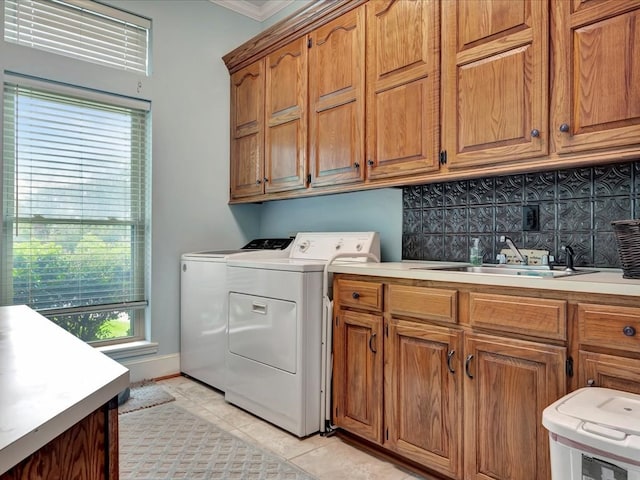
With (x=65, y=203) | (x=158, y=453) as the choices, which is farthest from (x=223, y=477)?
(x=65, y=203)

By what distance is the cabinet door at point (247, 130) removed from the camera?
326cm

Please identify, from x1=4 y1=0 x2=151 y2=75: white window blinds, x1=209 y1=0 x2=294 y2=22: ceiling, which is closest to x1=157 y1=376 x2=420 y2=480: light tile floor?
x1=4 y1=0 x2=151 y2=75: white window blinds

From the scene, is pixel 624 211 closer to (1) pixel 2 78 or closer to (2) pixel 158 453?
(2) pixel 158 453

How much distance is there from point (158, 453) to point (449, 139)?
2.05m

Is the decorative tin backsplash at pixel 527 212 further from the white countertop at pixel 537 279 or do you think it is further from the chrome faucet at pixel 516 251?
the white countertop at pixel 537 279

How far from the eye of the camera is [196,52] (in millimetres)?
3387

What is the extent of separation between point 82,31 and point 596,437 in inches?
139

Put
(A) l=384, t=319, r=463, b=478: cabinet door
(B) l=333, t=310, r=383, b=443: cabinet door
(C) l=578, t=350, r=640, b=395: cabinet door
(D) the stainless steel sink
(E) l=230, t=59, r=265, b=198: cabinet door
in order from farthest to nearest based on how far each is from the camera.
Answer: (E) l=230, t=59, r=265, b=198: cabinet door < (B) l=333, t=310, r=383, b=443: cabinet door < (D) the stainless steel sink < (A) l=384, t=319, r=463, b=478: cabinet door < (C) l=578, t=350, r=640, b=395: cabinet door

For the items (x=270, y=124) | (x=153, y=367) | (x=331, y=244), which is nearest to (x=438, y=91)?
Result: (x=331, y=244)

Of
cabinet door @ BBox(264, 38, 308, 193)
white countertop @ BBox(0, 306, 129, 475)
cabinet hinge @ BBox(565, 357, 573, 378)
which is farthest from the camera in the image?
cabinet door @ BBox(264, 38, 308, 193)

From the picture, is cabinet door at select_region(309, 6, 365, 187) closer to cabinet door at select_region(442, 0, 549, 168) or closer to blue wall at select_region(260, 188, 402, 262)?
blue wall at select_region(260, 188, 402, 262)

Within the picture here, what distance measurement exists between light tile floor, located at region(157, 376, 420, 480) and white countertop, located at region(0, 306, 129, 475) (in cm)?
137

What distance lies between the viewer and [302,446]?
219 cm

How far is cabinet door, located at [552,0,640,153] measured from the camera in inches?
61.3
